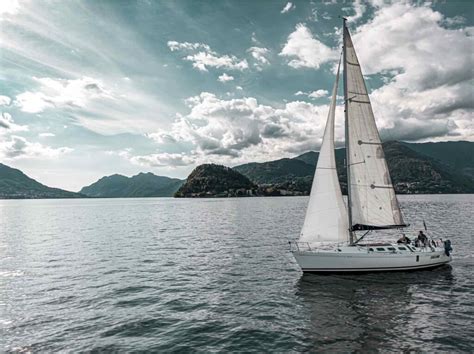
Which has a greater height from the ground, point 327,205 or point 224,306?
point 327,205

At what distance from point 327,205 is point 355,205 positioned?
3406 millimetres

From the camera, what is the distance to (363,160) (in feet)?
103

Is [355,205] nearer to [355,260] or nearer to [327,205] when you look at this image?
[327,205]

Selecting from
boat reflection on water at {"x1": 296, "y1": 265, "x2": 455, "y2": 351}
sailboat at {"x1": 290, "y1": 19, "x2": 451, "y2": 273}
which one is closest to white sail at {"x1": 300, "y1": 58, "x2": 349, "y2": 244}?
sailboat at {"x1": 290, "y1": 19, "x2": 451, "y2": 273}

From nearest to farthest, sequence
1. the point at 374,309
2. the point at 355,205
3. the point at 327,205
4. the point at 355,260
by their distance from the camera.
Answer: the point at 374,309
the point at 355,260
the point at 327,205
the point at 355,205

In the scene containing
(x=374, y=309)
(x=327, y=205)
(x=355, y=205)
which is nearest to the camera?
(x=374, y=309)

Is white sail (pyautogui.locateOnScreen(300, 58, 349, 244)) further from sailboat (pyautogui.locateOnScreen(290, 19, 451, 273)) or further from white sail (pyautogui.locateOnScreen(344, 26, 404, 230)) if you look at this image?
white sail (pyautogui.locateOnScreen(344, 26, 404, 230))

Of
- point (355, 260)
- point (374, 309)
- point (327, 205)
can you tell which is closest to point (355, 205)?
point (327, 205)

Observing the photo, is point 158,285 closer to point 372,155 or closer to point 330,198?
point 330,198

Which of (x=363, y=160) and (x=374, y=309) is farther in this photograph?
(x=363, y=160)

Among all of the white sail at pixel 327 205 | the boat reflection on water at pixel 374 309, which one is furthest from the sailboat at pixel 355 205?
the boat reflection on water at pixel 374 309

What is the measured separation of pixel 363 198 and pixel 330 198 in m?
3.91

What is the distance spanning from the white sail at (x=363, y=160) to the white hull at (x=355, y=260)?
8.96 feet

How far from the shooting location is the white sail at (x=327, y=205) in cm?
2956
